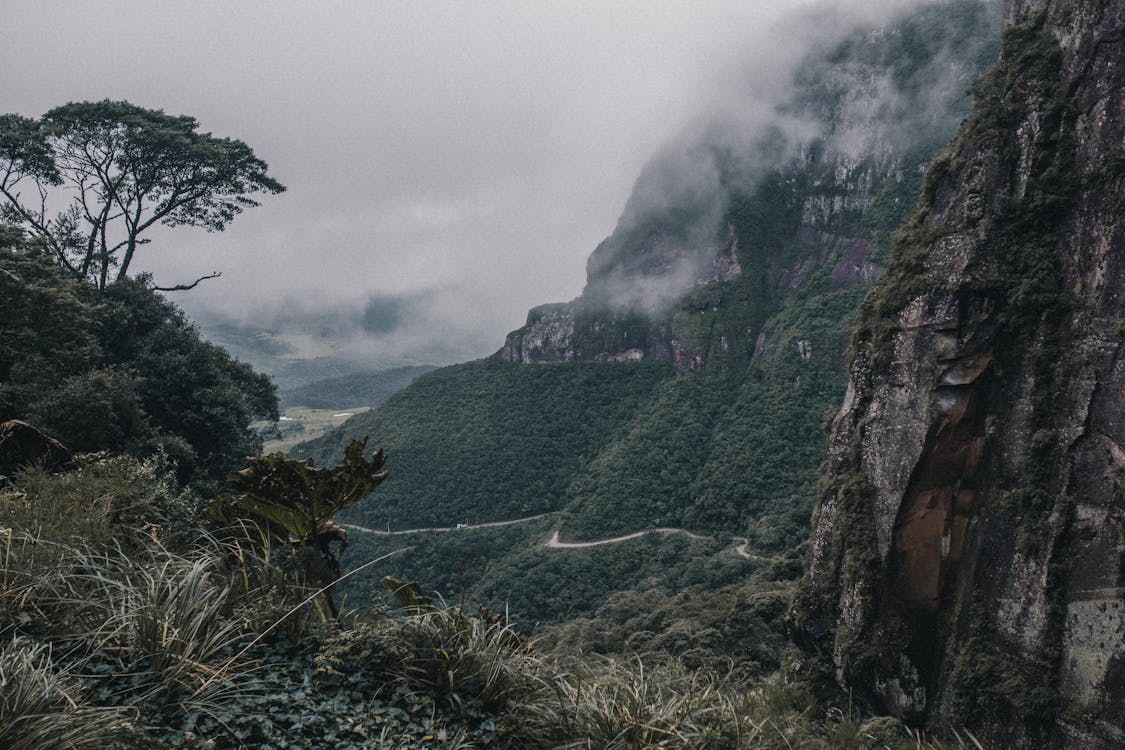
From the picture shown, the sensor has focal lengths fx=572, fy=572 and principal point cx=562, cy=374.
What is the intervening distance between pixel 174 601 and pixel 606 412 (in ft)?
258

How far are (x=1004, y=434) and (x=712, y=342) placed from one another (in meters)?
68.8

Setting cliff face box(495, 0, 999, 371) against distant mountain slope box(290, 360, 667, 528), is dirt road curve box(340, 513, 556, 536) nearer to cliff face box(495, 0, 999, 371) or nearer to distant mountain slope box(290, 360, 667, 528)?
distant mountain slope box(290, 360, 667, 528)

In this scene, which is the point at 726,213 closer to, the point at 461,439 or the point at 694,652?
the point at 461,439

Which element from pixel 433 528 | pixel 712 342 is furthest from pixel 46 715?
pixel 712 342

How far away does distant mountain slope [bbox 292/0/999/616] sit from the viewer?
6028cm

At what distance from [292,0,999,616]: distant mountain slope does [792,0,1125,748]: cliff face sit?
2857cm

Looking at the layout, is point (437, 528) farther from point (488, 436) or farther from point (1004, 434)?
point (1004, 434)

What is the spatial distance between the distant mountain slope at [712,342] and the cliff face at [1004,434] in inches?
1125

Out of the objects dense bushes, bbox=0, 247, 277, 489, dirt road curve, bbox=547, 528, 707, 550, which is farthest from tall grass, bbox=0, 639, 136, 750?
dirt road curve, bbox=547, 528, 707, 550

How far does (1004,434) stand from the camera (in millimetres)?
14742

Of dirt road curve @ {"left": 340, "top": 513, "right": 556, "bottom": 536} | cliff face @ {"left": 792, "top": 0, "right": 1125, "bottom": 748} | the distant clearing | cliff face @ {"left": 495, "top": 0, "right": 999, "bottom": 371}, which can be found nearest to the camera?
cliff face @ {"left": 792, "top": 0, "right": 1125, "bottom": 748}

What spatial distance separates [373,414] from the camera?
8144 centimetres

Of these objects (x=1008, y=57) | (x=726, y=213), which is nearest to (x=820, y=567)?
(x=1008, y=57)

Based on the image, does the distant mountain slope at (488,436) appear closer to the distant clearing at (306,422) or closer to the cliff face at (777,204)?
the cliff face at (777,204)
